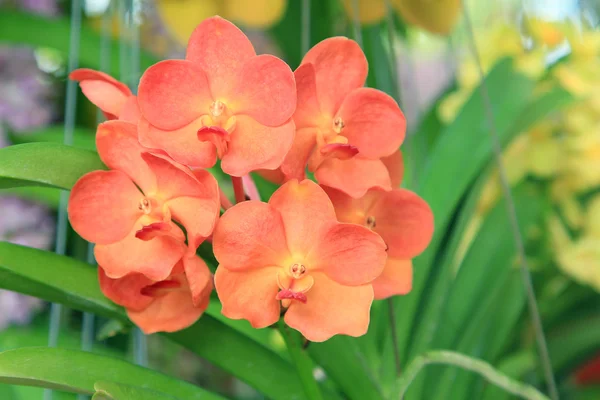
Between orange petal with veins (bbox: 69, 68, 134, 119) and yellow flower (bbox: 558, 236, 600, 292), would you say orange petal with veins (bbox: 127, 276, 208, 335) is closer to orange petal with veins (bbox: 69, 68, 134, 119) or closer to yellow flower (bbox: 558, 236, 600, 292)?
orange petal with veins (bbox: 69, 68, 134, 119)

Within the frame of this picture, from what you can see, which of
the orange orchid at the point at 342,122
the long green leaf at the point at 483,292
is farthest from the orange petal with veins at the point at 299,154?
the long green leaf at the point at 483,292

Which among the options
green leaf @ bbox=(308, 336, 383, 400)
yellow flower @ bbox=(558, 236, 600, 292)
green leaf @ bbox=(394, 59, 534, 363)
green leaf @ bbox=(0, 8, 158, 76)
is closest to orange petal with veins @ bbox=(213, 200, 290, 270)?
green leaf @ bbox=(308, 336, 383, 400)

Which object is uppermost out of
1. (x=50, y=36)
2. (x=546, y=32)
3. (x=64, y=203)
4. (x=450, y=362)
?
(x=50, y=36)

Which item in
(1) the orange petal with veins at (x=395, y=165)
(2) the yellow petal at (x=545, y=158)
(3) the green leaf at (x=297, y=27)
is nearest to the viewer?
(1) the orange petal with veins at (x=395, y=165)

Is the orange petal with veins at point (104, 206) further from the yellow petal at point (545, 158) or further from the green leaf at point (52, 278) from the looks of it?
the yellow petal at point (545, 158)

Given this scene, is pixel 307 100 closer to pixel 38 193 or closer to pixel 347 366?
pixel 347 366

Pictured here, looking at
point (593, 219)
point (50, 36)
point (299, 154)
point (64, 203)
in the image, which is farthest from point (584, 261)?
point (50, 36)
